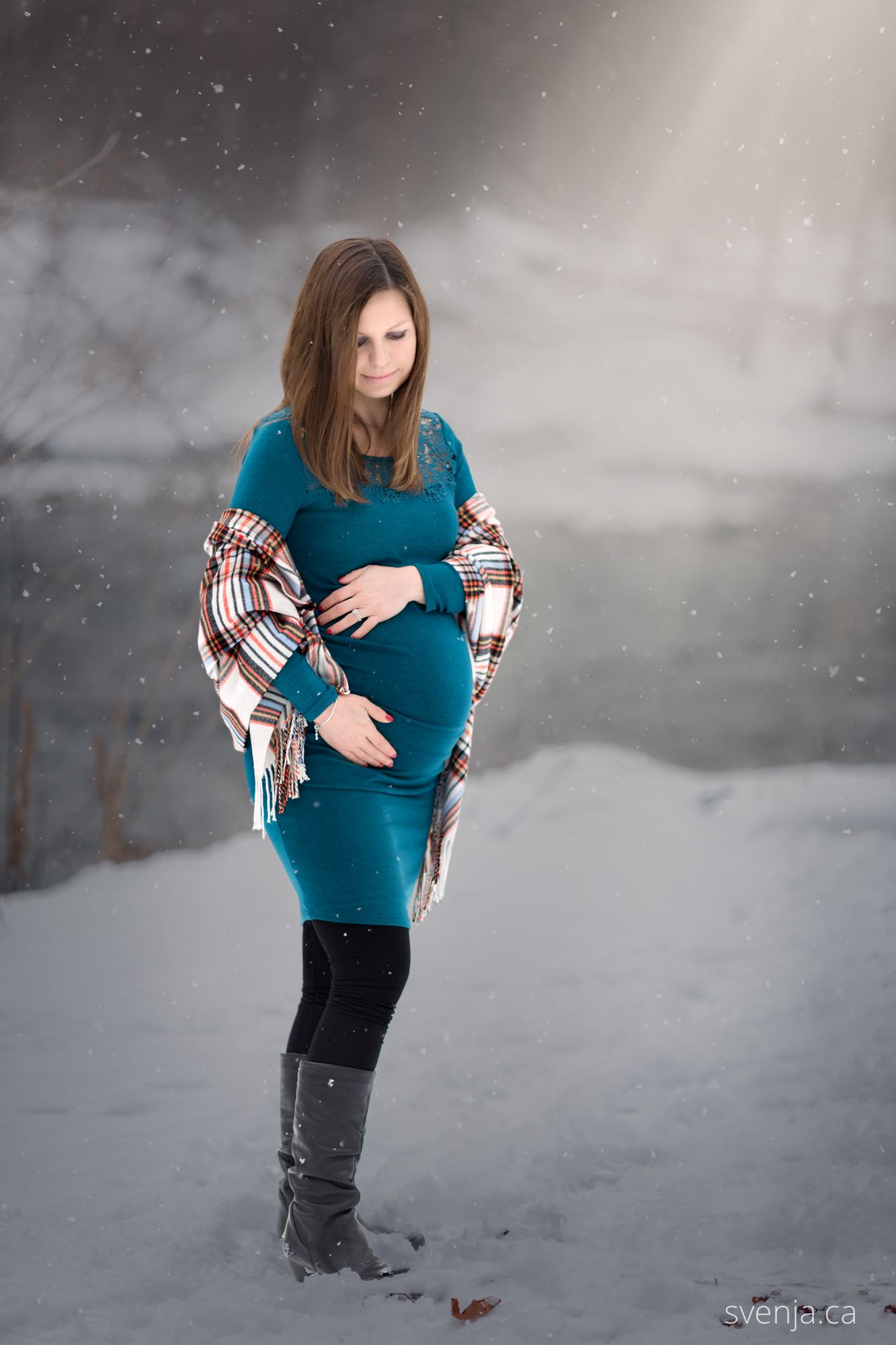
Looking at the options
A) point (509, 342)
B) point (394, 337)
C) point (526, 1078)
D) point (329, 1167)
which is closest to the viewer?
point (329, 1167)

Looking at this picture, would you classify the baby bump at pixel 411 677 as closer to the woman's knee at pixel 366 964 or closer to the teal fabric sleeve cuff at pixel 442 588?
the teal fabric sleeve cuff at pixel 442 588

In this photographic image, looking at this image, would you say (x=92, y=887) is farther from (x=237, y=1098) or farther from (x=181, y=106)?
(x=181, y=106)

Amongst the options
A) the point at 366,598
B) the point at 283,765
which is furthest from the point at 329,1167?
the point at 366,598

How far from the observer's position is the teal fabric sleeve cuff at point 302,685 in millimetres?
1619

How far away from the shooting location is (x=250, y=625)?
1604 mm

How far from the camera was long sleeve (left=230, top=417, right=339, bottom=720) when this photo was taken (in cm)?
162

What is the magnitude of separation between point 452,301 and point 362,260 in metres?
1.77

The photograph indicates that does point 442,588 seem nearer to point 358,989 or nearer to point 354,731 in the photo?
point 354,731

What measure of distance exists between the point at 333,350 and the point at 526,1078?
1709mm

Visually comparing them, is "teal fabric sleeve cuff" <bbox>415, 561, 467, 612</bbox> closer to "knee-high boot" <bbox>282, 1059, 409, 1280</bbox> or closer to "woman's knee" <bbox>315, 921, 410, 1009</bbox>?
"woman's knee" <bbox>315, 921, 410, 1009</bbox>

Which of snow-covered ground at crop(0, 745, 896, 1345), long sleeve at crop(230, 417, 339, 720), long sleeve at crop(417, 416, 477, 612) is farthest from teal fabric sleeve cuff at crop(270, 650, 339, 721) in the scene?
snow-covered ground at crop(0, 745, 896, 1345)

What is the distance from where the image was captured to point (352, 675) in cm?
173

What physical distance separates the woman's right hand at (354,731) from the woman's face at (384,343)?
0.46m

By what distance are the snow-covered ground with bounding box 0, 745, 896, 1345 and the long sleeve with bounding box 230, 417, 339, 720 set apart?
2.64ft
